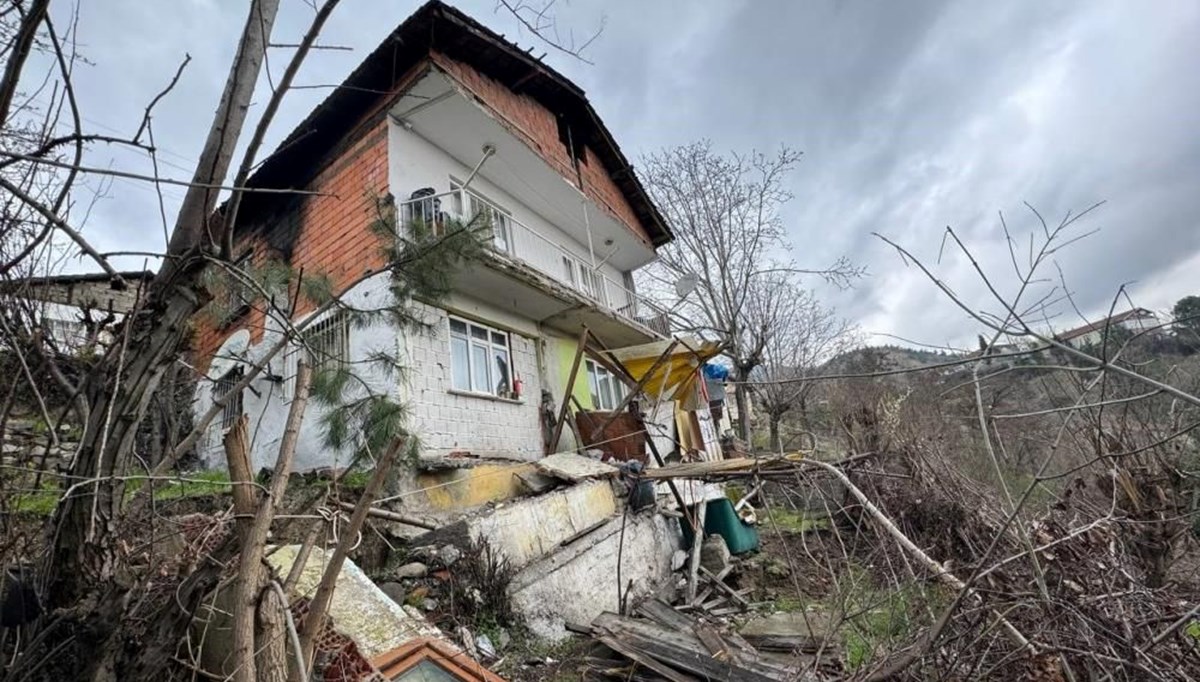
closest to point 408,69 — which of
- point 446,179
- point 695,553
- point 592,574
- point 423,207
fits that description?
point 446,179

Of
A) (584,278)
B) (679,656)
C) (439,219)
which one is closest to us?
(679,656)

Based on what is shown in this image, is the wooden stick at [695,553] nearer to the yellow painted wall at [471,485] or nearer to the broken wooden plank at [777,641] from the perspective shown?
the broken wooden plank at [777,641]

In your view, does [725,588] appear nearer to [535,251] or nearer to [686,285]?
[535,251]

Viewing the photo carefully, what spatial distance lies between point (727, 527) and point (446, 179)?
774 cm

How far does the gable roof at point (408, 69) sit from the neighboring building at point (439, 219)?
0.03 meters

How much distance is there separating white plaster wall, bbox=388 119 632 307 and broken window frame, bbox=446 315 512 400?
2.08 m

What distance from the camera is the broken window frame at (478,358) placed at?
7938mm

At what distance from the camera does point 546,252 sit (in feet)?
37.3

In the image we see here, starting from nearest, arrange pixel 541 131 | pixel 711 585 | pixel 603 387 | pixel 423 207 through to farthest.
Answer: pixel 711 585 → pixel 423 207 → pixel 541 131 → pixel 603 387

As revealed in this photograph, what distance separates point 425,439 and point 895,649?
18.9 feet

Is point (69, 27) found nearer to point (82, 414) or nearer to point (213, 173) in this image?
point (213, 173)

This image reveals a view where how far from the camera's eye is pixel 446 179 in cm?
931

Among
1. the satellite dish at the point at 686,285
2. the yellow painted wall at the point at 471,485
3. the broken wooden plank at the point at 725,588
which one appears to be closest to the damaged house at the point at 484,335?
the yellow painted wall at the point at 471,485

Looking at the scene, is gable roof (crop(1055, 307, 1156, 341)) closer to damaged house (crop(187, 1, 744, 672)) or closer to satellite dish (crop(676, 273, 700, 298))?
damaged house (crop(187, 1, 744, 672))
